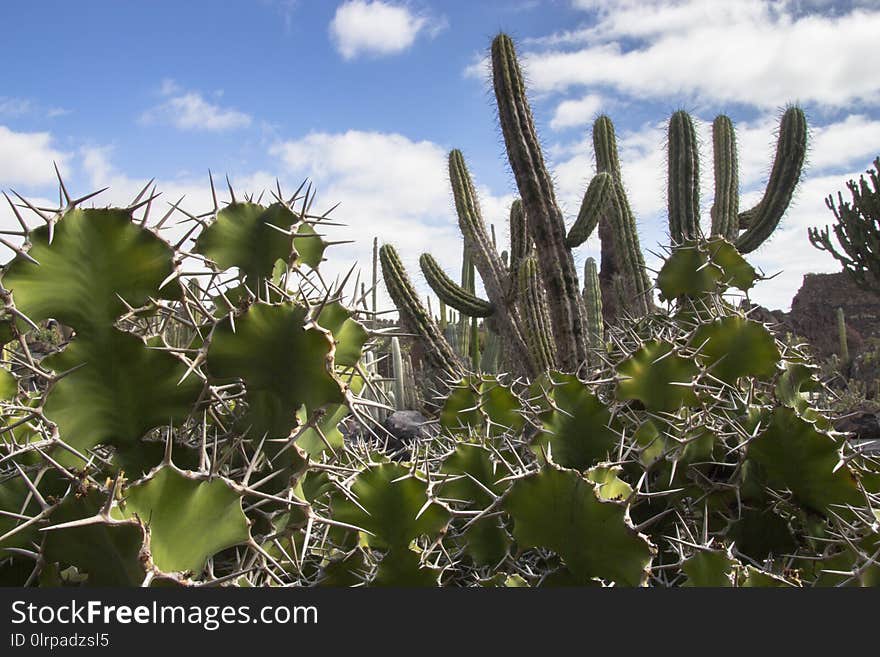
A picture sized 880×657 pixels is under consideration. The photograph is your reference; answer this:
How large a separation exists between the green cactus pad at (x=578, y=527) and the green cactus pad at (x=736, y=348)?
16.0 inches

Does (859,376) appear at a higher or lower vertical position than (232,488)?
higher

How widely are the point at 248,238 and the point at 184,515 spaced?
15.6 inches

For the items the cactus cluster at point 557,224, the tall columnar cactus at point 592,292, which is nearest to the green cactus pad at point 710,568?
the cactus cluster at point 557,224

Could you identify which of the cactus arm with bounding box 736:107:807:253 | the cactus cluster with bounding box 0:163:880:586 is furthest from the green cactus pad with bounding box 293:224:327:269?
the cactus arm with bounding box 736:107:807:253


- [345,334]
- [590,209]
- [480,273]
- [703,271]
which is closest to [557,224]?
[590,209]

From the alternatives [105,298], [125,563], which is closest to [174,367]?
[105,298]

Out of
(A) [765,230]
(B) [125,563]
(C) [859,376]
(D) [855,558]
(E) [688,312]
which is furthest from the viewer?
(C) [859,376]

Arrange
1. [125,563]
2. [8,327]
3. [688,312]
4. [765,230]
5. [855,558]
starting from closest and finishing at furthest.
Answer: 1. [125,563]
2. [855,558]
3. [8,327]
4. [688,312]
5. [765,230]

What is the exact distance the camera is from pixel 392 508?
2.62 ft

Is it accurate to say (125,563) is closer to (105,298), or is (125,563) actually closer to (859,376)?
(105,298)

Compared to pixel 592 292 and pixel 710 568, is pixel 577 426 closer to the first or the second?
pixel 710 568

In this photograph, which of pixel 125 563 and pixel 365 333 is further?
pixel 365 333

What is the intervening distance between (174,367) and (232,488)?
0.64 ft

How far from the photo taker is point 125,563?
25.3 inches
